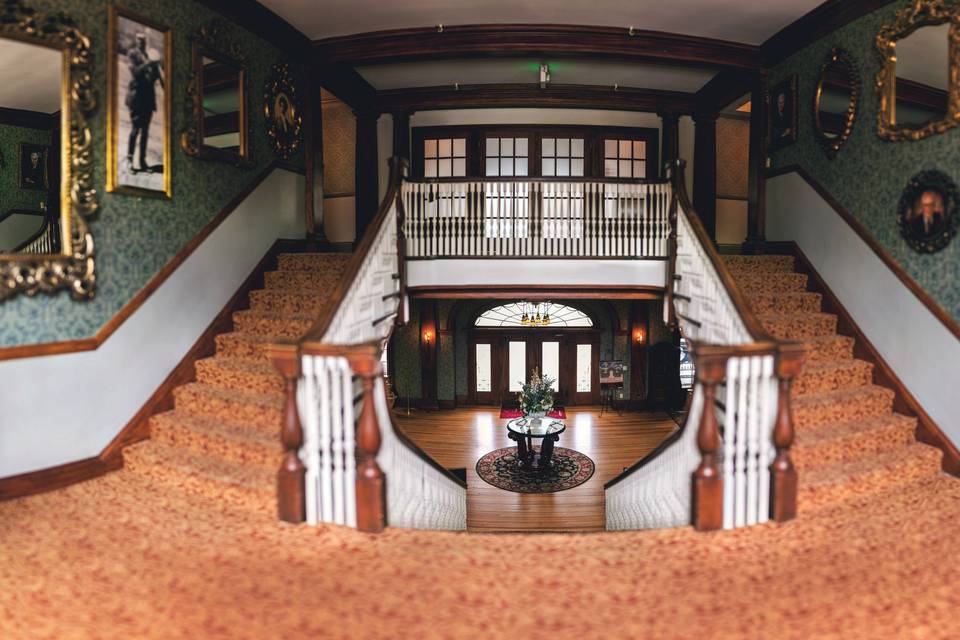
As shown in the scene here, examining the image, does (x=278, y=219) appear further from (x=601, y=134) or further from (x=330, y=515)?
(x=601, y=134)

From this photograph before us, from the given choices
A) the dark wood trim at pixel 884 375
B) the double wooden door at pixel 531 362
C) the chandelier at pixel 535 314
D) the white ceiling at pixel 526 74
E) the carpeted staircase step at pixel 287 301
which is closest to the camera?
the dark wood trim at pixel 884 375

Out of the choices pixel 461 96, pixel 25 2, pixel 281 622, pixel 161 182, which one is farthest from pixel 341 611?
pixel 461 96

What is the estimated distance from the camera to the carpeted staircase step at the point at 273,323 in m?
4.62

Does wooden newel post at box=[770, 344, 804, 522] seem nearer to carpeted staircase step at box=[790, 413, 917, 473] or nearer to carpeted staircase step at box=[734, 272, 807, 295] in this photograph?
carpeted staircase step at box=[790, 413, 917, 473]

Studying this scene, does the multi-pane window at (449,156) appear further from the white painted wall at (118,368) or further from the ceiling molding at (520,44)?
the white painted wall at (118,368)

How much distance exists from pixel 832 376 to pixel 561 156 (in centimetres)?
548

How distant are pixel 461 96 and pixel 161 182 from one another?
4441mm

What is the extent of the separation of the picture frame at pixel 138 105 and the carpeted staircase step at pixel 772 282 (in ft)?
17.1

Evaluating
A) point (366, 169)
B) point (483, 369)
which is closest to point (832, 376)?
point (366, 169)

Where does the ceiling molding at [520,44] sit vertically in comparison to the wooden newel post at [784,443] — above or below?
above

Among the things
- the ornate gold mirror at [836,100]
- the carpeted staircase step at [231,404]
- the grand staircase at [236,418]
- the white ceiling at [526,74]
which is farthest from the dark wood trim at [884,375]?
the carpeted staircase step at [231,404]

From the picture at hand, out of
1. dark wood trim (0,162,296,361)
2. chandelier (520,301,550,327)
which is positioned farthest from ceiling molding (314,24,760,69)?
chandelier (520,301,550,327)

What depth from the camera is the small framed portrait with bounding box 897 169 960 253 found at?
12.7 ft

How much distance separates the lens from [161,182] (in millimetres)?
4262
